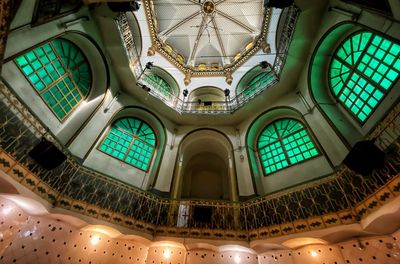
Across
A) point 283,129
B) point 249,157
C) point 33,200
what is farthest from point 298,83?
point 33,200

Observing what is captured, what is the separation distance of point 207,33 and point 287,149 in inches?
500

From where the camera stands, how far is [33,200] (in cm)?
494

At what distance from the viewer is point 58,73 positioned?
734cm

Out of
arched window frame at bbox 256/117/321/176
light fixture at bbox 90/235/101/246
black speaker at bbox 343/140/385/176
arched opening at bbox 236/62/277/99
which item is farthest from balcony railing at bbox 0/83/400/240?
arched opening at bbox 236/62/277/99

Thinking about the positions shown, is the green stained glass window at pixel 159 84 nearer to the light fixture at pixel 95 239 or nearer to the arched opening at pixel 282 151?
the arched opening at pixel 282 151

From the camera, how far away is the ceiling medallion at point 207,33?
47.2 ft

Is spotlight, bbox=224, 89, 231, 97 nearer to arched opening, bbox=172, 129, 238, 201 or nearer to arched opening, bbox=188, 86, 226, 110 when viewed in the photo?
arched opening, bbox=188, 86, 226, 110

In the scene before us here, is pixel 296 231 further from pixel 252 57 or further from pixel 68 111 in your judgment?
pixel 252 57

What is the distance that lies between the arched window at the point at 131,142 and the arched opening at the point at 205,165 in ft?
5.78

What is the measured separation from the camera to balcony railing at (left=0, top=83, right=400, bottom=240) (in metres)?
4.91

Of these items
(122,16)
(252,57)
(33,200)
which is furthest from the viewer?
(252,57)

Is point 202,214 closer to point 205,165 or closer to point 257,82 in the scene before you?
point 205,165

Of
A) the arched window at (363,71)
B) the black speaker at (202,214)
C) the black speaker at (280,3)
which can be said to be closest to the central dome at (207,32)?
the black speaker at (280,3)

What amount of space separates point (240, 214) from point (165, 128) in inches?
231
